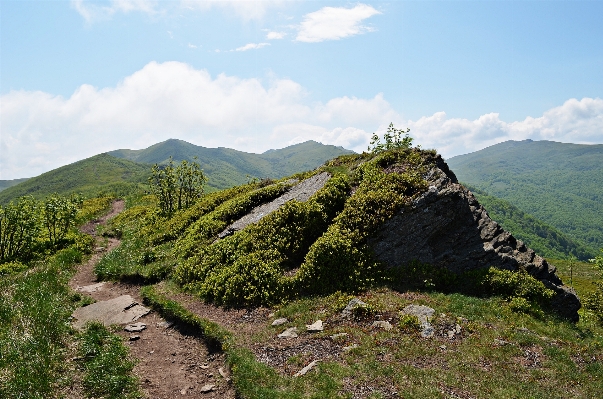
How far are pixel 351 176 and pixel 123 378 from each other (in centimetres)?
2149

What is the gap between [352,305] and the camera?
19.1 meters

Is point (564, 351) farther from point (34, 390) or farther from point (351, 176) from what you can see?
point (34, 390)

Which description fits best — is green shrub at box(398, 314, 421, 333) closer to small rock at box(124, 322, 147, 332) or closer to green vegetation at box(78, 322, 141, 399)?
green vegetation at box(78, 322, 141, 399)

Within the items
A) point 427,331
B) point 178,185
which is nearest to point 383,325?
point 427,331

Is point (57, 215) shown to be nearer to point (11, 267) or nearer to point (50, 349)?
point (11, 267)

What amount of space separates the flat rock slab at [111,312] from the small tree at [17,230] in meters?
15.0

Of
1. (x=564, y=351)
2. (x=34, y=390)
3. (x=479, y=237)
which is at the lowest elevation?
(x=564, y=351)

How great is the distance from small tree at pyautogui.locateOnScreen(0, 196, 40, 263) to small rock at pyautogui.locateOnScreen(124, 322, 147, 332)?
18303 millimetres

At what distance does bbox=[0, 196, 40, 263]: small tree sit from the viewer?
29406 mm

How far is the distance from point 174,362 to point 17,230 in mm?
24041

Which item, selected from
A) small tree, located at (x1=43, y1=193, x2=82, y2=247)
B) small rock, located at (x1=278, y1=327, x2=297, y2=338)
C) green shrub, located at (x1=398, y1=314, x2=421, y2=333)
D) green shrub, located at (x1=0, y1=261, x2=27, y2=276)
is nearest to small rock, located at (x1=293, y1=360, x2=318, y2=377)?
small rock, located at (x1=278, y1=327, x2=297, y2=338)

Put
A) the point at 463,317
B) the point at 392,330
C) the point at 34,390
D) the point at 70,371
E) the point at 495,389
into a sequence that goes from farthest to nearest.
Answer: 1. the point at 463,317
2. the point at 392,330
3. the point at 70,371
4. the point at 495,389
5. the point at 34,390

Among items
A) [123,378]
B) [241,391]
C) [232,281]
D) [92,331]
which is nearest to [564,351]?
[241,391]

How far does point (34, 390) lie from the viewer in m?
11.9
